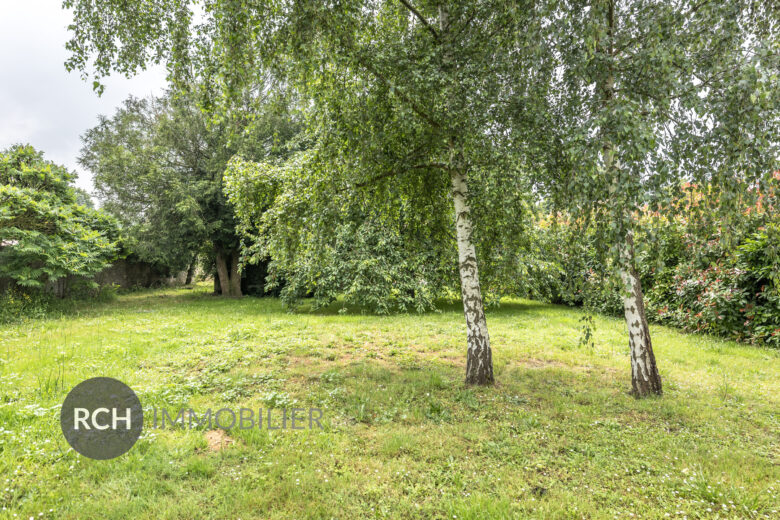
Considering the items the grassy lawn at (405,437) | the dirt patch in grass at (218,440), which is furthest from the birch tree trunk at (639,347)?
the dirt patch in grass at (218,440)

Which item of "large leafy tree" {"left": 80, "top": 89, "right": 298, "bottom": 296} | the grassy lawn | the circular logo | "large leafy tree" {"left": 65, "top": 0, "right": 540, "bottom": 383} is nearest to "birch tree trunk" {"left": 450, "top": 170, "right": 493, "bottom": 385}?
"large leafy tree" {"left": 65, "top": 0, "right": 540, "bottom": 383}

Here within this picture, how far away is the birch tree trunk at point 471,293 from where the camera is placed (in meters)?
4.83

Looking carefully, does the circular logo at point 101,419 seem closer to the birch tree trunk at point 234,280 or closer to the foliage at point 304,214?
the foliage at point 304,214

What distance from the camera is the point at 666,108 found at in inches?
110

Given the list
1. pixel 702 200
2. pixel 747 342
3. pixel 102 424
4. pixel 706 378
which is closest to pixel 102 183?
pixel 102 424

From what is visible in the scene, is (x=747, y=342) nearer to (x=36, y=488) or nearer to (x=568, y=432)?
(x=568, y=432)

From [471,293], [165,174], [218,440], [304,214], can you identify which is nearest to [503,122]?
[471,293]

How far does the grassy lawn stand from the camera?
2553 mm

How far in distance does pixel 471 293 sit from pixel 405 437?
208 centimetres

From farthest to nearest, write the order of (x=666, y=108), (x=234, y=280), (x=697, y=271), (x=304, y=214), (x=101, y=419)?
(x=234, y=280)
(x=697, y=271)
(x=304, y=214)
(x=101, y=419)
(x=666, y=108)

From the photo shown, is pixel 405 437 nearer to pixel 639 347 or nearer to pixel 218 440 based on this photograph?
pixel 218 440

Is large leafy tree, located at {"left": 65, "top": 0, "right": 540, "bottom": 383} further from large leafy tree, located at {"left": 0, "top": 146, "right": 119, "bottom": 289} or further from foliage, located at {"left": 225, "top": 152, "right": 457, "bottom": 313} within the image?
large leafy tree, located at {"left": 0, "top": 146, "right": 119, "bottom": 289}

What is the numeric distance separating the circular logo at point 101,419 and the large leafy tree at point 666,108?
14.6 ft

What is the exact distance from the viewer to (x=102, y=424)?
3.48 m
